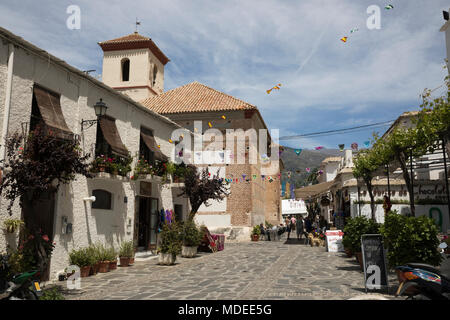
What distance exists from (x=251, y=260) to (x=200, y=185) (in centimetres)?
440

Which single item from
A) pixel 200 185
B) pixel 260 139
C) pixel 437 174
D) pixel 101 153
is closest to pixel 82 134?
pixel 101 153

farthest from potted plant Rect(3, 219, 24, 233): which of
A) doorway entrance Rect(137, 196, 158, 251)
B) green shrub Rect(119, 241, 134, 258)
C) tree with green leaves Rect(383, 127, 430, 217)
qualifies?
tree with green leaves Rect(383, 127, 430, 217)

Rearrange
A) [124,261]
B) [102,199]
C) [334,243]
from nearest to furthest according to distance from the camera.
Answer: [124,261] < [102,199] < [334,243]

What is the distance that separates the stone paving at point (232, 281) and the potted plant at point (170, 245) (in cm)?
42

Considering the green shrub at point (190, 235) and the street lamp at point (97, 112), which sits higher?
A: the street lamp at point (97, 112)

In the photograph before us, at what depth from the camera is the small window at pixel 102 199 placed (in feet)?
39.9

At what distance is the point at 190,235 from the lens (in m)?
15.5

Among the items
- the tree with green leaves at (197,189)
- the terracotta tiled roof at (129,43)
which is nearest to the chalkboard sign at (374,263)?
the tree with green leaves at (197,189)

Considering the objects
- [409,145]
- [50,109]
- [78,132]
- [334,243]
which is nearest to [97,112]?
[78,132]

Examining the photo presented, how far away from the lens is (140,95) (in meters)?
30.6

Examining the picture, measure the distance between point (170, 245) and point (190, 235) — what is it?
2.65 meters

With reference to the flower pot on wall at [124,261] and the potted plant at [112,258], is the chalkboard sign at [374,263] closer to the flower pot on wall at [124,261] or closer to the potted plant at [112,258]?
the potted plant at [112,258]

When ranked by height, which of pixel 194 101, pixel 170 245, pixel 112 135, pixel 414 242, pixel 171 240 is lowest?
pixel 170 245

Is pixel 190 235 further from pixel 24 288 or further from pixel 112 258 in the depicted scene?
pixel 24 288
